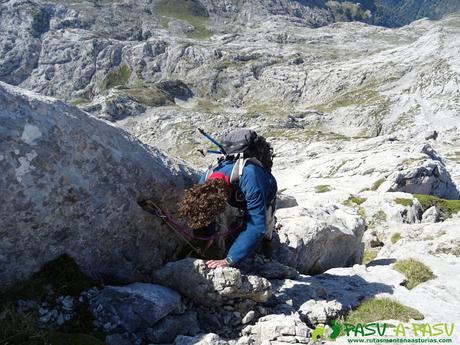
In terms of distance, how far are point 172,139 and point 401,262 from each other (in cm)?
17871

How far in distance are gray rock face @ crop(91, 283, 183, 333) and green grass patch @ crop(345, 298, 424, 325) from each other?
4.45m

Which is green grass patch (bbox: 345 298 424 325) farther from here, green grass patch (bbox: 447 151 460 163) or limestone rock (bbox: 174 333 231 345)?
green grass patch (bbox: 447 151 460 163)

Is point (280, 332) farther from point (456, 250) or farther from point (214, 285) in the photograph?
point (456, 250)

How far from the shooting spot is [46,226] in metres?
8.77

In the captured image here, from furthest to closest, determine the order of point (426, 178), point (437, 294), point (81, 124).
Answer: point (426, 178), point (437, 294), point (81, 124)

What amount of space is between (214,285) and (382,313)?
4283 millimetres

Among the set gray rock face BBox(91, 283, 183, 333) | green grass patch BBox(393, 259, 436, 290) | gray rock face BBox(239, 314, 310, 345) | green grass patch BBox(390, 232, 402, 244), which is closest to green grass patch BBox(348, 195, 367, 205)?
green grass patch BBox(390, 232, 402, 244)

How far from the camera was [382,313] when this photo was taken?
9664 millimetres

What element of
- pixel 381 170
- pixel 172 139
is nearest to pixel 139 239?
pixel 381 170

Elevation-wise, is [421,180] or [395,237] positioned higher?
[395,237]

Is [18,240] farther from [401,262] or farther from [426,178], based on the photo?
[426,178]

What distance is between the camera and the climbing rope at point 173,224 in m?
10.8

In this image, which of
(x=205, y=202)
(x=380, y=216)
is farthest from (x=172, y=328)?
(x=380, y=216)

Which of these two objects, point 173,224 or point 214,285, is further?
point 173,224
